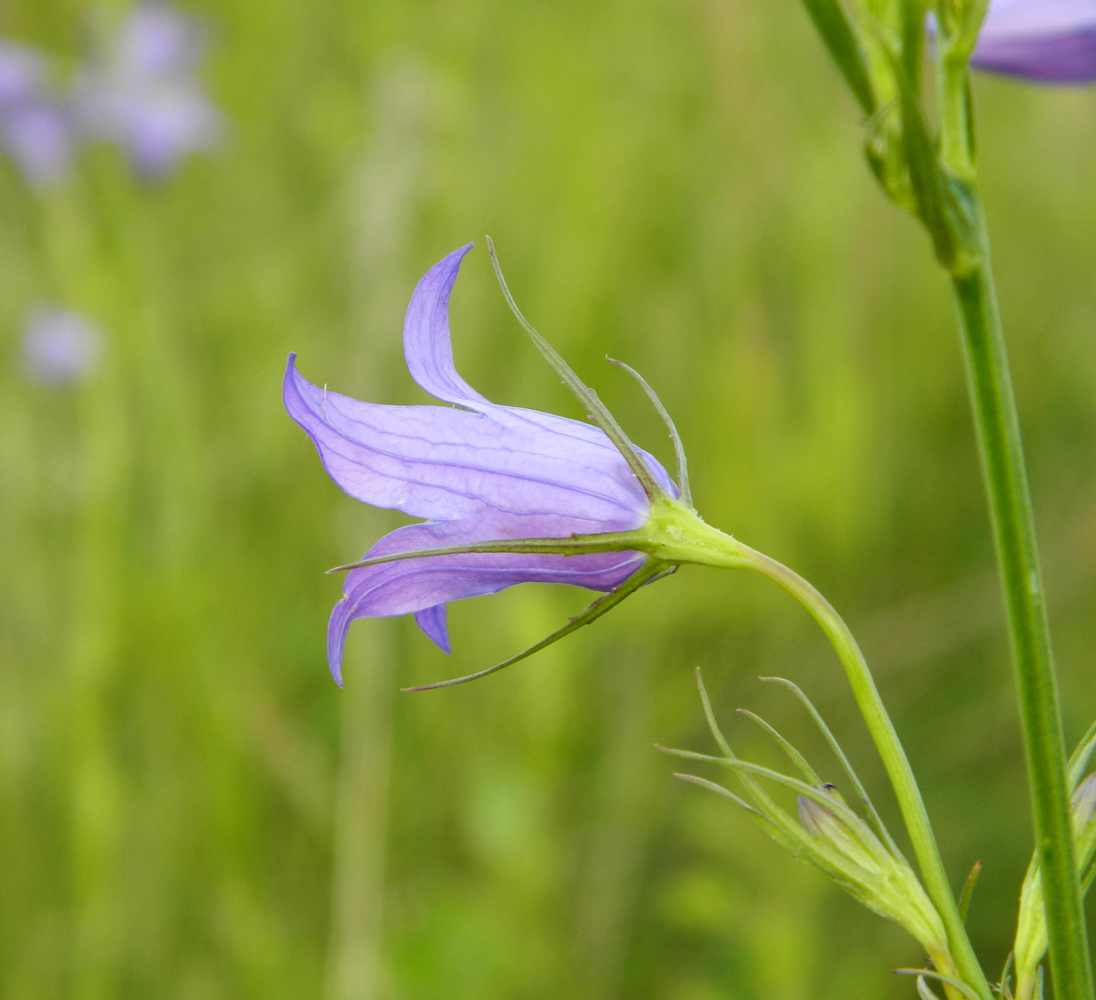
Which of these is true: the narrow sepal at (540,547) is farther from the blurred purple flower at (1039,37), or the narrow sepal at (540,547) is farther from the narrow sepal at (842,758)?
the blurred purple flower at (1039,37)

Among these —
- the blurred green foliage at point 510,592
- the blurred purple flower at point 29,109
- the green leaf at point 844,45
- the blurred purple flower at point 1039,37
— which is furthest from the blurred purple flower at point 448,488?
the blurred purple flower at point 29,109

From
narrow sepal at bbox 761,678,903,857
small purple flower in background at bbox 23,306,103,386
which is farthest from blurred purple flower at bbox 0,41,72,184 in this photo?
narrow sepal at bbox 761,678,903,857

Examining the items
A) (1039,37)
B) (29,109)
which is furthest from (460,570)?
(29,109)

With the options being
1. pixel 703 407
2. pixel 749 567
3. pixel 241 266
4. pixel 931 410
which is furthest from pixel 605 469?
pixel 241 266

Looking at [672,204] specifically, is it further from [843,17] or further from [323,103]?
[843,17]

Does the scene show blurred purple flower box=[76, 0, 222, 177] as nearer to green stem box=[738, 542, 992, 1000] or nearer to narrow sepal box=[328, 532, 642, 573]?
narrow sepal box=[328, 532, 642, 573]

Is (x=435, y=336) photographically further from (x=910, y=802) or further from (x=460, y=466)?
(x=910, y=802)
